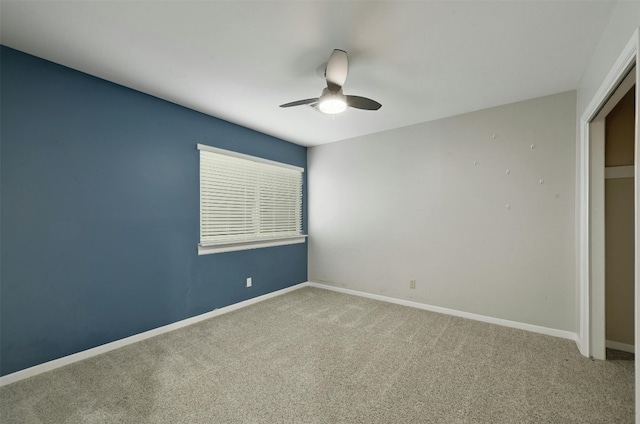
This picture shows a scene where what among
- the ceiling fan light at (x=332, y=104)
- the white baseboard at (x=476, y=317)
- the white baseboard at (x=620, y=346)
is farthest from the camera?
the white baseboard at (x=476, y=317)

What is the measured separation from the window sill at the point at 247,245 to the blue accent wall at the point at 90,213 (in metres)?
0.11

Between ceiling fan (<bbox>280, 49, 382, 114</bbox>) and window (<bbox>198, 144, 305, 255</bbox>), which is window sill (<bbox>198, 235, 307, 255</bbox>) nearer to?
window (<bbox>198, 144, 305, 255</bbox>)

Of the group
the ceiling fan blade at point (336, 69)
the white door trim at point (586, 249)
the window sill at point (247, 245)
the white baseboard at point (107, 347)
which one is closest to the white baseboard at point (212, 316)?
the white baseboard at point (107, 347)

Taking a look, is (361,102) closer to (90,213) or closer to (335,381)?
(335,381)

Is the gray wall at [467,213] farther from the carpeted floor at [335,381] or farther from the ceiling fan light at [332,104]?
the ceiling fan light at [332,104]

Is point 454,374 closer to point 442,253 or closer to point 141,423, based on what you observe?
point 442,253

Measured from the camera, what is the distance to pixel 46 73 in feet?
7.11

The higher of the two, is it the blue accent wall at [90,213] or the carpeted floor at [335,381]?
the blue accent wall at [90,213]

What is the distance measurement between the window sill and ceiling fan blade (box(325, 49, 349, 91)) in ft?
7.86

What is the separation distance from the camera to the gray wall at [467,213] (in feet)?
9.15

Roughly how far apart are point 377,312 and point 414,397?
1.64 metres

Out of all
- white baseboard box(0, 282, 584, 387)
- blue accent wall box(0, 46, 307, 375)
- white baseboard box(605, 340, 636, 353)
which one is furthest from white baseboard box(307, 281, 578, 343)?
blue accent wall box(0, 46, 307, 375)

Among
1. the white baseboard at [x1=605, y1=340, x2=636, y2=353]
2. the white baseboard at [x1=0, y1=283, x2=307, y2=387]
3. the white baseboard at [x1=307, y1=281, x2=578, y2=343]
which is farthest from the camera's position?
the white baseboard at [x1=307, y1=281, x2=578, y2=343]

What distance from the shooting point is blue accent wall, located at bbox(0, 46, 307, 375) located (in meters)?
2.04
